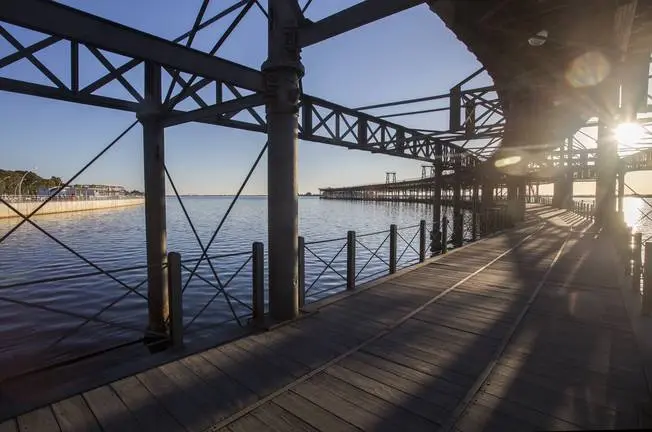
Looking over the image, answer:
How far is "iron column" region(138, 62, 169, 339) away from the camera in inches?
266

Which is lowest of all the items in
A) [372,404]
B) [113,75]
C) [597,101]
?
[372,404]

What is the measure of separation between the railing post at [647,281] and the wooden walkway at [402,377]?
42 centimetres

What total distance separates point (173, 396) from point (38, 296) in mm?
→ 12566

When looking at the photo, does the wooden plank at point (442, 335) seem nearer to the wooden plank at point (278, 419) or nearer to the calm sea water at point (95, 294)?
the wooden plank at point (278, 419)

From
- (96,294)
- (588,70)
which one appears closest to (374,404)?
(588,70)

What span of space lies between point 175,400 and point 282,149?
149 inches

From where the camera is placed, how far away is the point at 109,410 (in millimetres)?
3279

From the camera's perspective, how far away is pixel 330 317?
5895mm

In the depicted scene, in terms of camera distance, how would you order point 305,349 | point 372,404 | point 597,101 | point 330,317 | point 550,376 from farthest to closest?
point 597,101 → point 330,317 → point 305,349 → point 550,376 → point 372,404

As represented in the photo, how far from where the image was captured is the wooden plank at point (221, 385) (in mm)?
3443

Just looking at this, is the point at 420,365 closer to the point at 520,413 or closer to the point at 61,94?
the point at 520,413

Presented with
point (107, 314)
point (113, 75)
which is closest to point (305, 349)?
point (113, 75)

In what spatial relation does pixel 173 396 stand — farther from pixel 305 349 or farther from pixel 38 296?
pixel 38 296

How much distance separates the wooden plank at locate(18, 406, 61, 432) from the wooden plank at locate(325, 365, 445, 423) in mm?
2688
